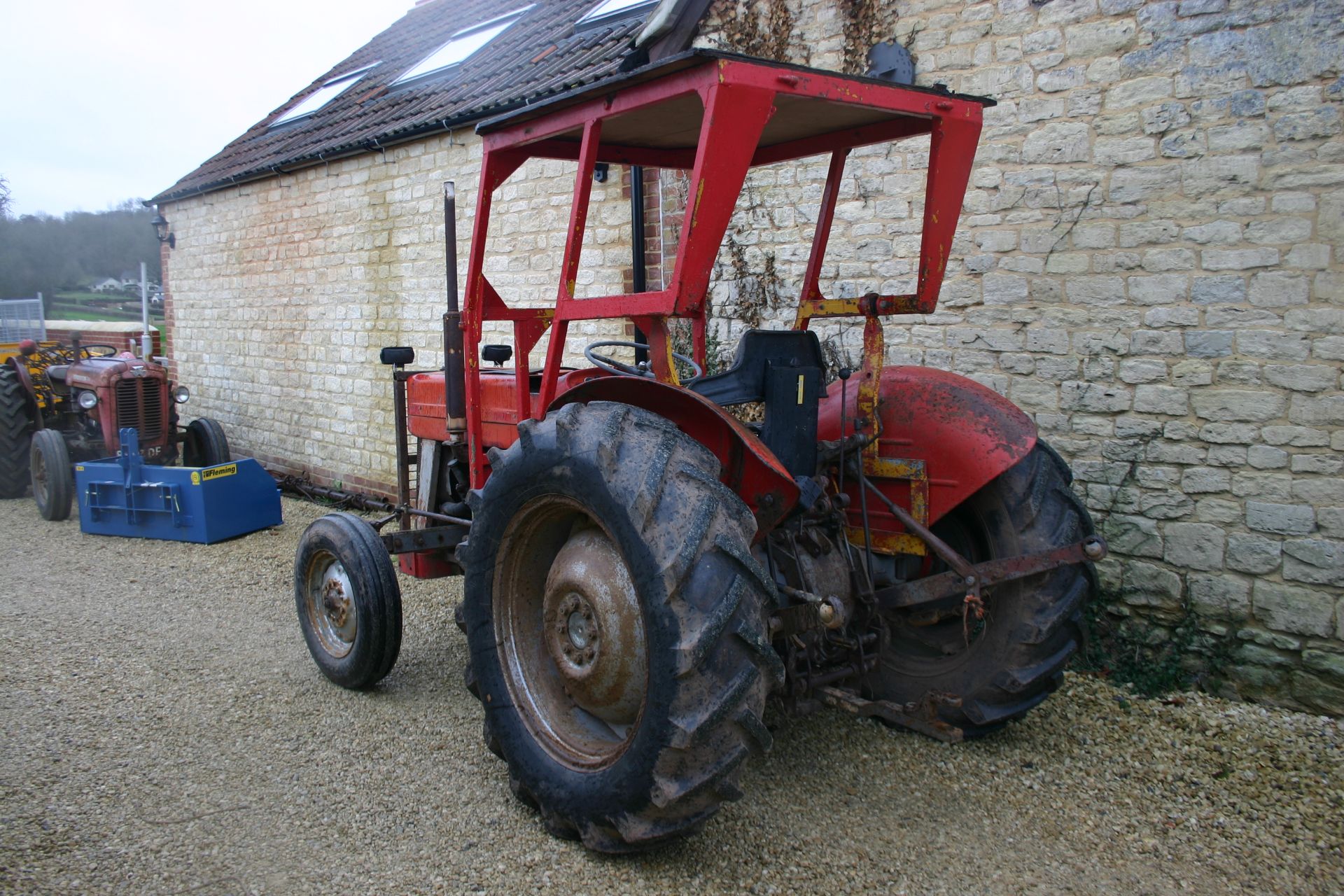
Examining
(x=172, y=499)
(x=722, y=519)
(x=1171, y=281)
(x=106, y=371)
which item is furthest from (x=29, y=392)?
(x=1171, y=281)

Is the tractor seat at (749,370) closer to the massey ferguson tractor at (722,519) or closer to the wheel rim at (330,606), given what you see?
the massey ferguson tractor at (722,519)

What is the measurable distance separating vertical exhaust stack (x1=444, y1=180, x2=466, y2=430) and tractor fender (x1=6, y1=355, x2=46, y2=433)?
6.99 metres

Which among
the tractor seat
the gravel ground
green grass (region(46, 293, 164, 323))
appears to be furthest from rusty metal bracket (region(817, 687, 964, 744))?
green grass (region(46, 293, 164, 323))

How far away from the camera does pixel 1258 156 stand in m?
3.74

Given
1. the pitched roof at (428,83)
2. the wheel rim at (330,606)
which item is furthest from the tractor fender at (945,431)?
the pitched roof at (428,83)

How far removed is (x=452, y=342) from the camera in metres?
3.41

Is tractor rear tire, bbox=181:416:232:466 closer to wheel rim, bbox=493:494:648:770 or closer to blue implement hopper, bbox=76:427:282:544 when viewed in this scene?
blue implement hopper, bbox=76:427:282:544

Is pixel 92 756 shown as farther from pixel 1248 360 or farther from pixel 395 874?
pixel 1248 360

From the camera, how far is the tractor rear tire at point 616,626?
86.8 inches

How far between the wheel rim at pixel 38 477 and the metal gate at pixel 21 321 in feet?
26.3

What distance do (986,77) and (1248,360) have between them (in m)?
1.82

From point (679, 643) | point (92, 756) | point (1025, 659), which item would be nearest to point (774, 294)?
point (1025, 659)

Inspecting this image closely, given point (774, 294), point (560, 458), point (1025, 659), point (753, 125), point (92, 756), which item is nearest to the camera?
point (753, 125)

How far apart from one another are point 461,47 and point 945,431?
796 centimetres
